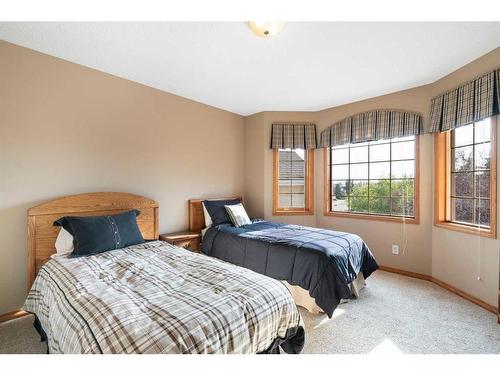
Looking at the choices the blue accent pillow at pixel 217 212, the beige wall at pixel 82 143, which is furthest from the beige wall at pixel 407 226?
the beige wall at pixel 82 143

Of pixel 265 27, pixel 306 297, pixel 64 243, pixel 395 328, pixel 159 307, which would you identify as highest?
pixel 265 27

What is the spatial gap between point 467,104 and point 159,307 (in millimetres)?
3321

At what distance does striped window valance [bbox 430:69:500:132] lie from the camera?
7.25ft

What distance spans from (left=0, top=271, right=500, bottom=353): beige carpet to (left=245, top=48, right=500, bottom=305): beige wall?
13.2 inches

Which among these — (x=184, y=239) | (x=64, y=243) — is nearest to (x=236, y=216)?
(x=184, y=239)

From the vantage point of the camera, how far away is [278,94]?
3.30 m

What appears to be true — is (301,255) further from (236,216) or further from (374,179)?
(374,179)

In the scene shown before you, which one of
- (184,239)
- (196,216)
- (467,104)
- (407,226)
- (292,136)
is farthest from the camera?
(292,136)

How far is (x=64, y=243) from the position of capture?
6.89 ft

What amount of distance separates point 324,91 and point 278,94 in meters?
0.61

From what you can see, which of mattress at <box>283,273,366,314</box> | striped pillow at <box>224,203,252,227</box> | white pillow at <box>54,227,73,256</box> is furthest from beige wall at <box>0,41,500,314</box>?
mattress at <box>283,273,366,314</box>

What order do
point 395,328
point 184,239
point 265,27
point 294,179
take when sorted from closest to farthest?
point 265,27 < point 395,328 < point 184,239 < point 294,179

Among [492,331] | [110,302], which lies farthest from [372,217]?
[110,302]
